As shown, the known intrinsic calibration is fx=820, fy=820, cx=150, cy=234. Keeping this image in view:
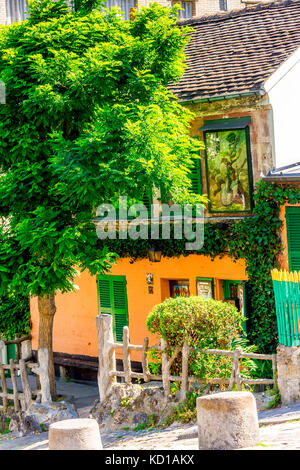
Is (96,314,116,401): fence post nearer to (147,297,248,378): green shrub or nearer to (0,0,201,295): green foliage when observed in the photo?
(0,0,201,295): green foliage

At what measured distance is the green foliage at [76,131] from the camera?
14898 mm

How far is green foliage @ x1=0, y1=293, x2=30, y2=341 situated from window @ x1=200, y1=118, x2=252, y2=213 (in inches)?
274

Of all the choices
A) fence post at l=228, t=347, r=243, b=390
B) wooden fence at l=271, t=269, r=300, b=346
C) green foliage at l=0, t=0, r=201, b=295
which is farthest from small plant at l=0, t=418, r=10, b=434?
wooden fence at l=271, t=269, r=300, b=346

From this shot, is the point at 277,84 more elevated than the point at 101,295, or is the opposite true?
the point at 277,84

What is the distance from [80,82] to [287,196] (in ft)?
14.9

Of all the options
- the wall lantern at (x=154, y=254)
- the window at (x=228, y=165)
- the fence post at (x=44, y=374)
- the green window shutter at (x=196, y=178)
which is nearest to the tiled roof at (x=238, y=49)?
the window at (x=228, y=165)

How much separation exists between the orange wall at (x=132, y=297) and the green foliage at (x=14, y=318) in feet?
0.86

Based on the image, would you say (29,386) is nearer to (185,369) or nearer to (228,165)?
(185,369)

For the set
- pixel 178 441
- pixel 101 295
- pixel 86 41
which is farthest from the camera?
pixel 101 295

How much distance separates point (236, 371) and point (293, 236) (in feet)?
13.1

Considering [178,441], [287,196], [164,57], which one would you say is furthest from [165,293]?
[178,441]

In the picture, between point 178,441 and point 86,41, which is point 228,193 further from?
point 178,441

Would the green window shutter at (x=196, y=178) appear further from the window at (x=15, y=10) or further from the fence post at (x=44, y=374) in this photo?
the window at (x=15, y=10)

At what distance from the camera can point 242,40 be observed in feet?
64.2
